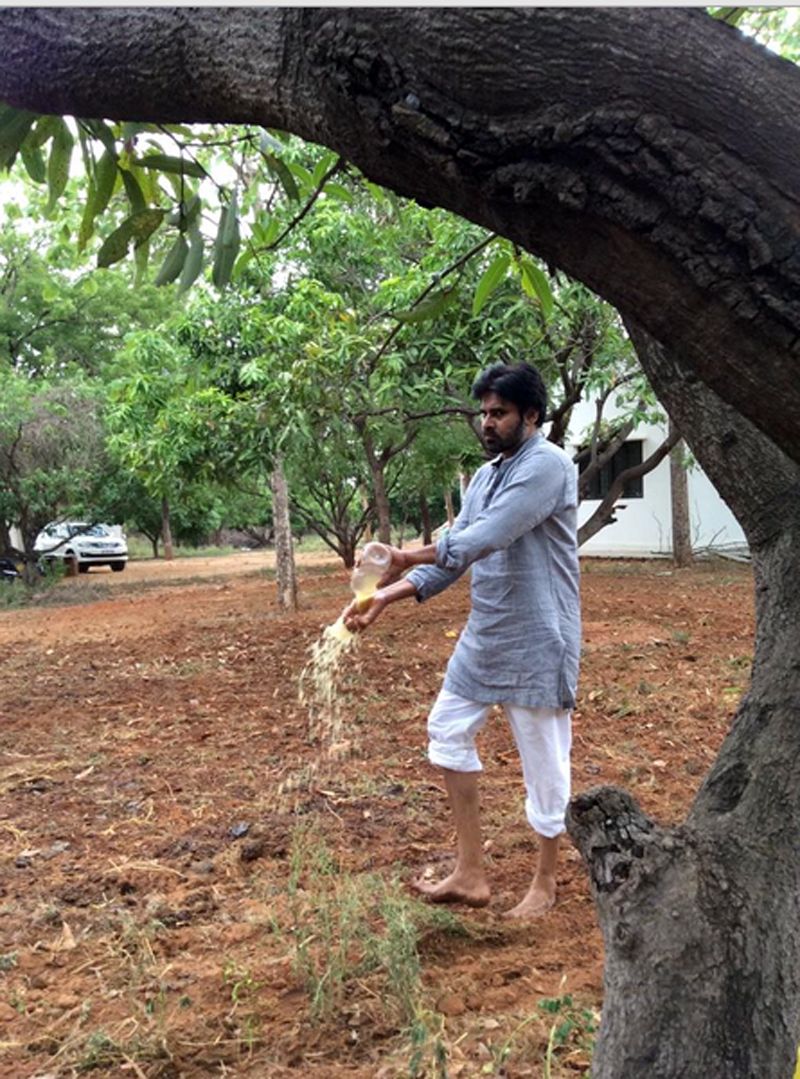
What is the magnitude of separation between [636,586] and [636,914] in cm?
1108

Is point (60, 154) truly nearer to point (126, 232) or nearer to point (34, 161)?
point (34, 161)

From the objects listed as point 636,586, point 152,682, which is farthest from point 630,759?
point 636,586

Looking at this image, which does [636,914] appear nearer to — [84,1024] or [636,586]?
[84,1024]

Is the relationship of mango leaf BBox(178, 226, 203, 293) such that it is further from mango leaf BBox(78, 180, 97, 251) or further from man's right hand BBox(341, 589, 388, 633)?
man's right hand BBox(341, 589, 388, 633)

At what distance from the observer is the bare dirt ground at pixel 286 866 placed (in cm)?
225

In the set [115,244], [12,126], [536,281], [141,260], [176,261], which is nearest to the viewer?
[12,126]

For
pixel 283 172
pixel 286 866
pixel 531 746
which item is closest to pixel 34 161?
pixel 283 172

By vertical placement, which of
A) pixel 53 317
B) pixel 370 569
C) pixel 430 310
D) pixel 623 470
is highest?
pixel 53 317

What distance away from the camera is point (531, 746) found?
9.53ft

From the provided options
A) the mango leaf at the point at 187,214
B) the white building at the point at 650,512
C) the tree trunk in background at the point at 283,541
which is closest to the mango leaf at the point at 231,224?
the mango leaf at the point at 187,214

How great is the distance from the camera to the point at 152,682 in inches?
279

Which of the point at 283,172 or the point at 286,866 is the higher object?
the point at 283,172

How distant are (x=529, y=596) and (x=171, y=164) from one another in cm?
161

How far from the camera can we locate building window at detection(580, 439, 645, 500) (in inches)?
741
